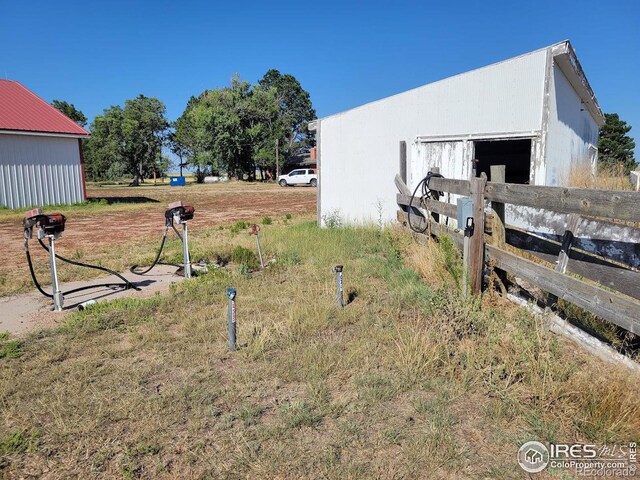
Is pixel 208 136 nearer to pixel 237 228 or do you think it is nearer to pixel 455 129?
pixel 237 228

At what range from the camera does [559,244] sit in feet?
15.7

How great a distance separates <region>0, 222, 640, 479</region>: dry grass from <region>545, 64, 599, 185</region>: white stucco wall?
441 cm

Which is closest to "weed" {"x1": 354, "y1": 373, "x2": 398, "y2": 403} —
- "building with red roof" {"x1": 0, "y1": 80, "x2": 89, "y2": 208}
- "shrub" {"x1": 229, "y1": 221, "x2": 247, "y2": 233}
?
"shrub" {"x1": 229, "y1": 221, "x2": 247, "y2": 233}

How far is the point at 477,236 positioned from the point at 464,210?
31cm

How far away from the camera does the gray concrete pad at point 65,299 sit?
5.16 meters

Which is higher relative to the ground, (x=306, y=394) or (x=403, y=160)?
(x=403, y=160)

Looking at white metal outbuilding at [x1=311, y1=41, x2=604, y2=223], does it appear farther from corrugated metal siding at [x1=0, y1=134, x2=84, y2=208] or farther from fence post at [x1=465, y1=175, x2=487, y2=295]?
corrugated metal siding at [x1=0, y1=134, x2=84, y2=208]

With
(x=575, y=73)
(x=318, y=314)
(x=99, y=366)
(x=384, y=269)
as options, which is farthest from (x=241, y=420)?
(x=575, y=73)

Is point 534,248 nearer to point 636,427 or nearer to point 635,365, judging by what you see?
point 635,365

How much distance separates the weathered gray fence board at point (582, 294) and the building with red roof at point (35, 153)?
791 inches

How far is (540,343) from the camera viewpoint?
359 cm

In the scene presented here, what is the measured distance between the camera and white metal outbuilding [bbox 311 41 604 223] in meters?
7.96

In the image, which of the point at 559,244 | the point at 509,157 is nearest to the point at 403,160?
the point at 559,244

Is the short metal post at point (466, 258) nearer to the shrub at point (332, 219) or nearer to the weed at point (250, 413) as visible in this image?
the weed at point (250, 413)
